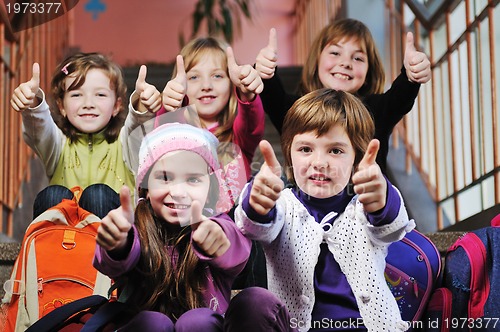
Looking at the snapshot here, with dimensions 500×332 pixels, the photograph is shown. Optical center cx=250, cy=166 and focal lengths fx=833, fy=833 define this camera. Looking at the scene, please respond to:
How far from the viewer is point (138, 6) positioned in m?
4.70

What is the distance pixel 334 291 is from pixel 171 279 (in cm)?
28

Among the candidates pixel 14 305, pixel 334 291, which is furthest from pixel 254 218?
pixel 14 305

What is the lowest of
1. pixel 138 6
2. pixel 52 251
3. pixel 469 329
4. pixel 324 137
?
pixel 469 329

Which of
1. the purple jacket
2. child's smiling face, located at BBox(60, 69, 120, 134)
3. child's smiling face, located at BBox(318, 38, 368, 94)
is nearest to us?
the purple jacket

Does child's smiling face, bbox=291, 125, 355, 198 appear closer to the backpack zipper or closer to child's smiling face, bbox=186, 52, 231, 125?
the backpack zipper

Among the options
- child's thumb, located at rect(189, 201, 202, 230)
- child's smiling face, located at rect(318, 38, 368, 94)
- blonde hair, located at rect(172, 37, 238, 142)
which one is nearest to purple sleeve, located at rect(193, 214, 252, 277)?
child's thumb, located at rect(189, 201, 202, 230)

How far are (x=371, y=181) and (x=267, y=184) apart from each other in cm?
15

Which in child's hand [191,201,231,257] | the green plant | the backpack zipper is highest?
the green plant

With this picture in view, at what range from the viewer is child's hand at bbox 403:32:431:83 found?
1613 mm

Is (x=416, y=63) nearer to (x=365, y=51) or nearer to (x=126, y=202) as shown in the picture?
(x=365, y=51)

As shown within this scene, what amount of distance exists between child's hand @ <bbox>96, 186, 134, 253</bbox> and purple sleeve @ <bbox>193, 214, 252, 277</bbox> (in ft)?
0.49

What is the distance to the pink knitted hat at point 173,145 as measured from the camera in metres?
1.34

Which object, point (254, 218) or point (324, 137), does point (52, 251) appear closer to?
point (254, 218)

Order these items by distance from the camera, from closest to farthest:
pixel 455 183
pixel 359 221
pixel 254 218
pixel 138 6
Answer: pixel 254 218 → pixel 359 221 → pixel 455 183 → pixel 138 6
